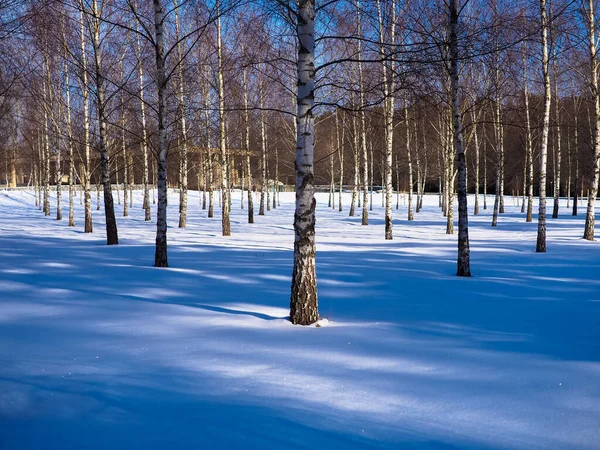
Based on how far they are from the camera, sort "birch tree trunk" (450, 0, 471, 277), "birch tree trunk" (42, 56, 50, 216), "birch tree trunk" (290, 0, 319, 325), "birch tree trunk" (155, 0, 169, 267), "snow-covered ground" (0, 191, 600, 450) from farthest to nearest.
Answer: "birch tree trunk" (42, 56, 50, 216), "birch tree trunk" (155, 0, 169, 267), "birch tree trunk" (450, 0, 471, 277), "birch tree trunk" (290, 0, 319, 325), "snow-covered ground" (0, 191, 600, 450)

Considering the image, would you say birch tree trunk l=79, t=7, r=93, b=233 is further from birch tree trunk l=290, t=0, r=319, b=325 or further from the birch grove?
birch tree trunk l=290, t=0, r=319, b=325

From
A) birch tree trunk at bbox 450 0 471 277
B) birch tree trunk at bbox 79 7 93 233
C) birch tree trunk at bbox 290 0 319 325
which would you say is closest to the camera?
birch tree trunk at bbox 290 0 319 325

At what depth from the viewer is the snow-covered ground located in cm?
306

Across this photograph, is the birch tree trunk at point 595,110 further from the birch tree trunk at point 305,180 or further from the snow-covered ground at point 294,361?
the birch tree trunk at point 305,180

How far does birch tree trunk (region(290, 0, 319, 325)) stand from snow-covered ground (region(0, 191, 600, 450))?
35cm

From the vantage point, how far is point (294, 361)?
431 centimetres

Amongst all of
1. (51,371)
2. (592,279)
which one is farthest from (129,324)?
(592,279)

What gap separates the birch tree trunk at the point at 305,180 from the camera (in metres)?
5.55

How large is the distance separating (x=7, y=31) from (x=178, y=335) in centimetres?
712

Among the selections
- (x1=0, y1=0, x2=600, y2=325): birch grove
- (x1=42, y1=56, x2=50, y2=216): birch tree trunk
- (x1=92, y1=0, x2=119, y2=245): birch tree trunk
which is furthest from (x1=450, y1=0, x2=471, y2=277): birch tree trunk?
(x1=42, y1=56, x2=50, y2=216): birch tree trunk

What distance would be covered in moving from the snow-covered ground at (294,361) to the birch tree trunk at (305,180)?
1.14ft

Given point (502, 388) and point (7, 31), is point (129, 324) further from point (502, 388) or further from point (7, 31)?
point (7, 31)

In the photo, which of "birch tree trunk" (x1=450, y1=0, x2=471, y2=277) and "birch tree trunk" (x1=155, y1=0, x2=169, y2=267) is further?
"birch tree trunk" (x1=155, y1=0, x2=169, y2=267)

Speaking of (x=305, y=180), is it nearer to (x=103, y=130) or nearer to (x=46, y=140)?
(x=103, y=130)
